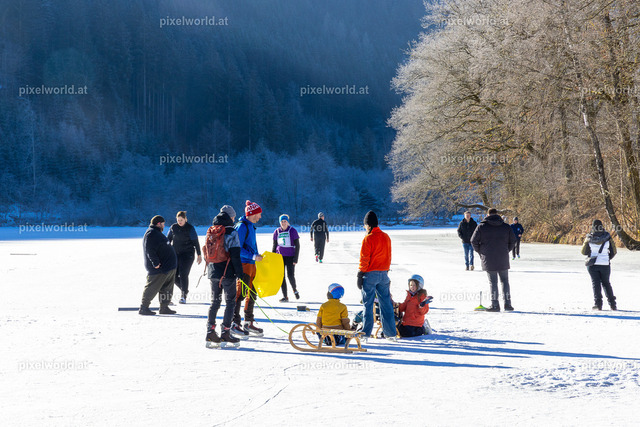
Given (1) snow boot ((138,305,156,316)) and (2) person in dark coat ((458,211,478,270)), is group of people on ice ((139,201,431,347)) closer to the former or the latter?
(1) snow boot ((138,305,156,316))

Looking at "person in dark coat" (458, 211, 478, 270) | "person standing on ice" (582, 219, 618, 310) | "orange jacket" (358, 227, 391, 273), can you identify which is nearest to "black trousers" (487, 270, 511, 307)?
"person standing on ice" (582, 219, 618, 310)

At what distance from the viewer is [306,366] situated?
645 cm

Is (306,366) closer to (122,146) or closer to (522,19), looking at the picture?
(522,19)

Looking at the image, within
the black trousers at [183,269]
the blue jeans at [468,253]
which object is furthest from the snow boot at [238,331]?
the blue jeans at [468,253]

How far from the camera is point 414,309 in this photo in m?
8.02

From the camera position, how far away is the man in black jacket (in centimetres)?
1006

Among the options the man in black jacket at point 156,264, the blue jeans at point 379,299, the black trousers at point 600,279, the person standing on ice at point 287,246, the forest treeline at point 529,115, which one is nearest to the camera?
the blue jeans at point 379,299

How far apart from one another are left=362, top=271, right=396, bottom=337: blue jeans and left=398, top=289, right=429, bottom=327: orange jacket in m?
0.36

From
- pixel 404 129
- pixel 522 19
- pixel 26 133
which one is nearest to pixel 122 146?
pixel 26 133

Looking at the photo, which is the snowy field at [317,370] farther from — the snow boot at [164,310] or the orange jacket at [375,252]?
the orange jacket at [375,252]

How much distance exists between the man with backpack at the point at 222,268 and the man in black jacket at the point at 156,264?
2892mm

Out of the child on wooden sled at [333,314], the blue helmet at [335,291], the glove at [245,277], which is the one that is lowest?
the child on wooden sled at [333,314]

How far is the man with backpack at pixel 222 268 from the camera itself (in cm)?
734

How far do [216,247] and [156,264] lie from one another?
318 cm
